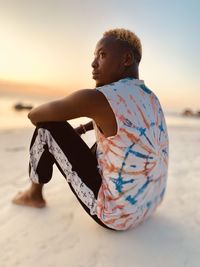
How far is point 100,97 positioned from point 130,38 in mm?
444

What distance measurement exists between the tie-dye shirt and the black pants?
6 centimetres

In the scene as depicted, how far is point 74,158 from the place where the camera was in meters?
2.17

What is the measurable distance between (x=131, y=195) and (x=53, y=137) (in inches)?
24.4

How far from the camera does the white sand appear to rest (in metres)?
1.88

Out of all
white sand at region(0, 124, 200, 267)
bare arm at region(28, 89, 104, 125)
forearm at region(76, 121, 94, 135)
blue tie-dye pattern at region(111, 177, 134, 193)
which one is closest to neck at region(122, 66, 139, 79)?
bare arm at region(28, 89, 104, 125)

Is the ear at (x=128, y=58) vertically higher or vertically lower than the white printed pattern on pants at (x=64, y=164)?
higher

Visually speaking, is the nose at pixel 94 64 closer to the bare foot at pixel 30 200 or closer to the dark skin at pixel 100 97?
the dark skin at pixel 100 97

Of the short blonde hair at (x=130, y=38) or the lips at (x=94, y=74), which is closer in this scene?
the short blonde hair at (x=130, y=38)

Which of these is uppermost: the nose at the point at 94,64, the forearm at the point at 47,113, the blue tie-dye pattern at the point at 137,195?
the nose at the point at 94,64

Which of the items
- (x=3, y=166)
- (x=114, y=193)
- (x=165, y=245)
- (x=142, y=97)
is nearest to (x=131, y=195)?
(x=114, y=193)

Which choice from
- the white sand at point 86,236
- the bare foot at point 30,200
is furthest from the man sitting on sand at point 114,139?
the bare foot at point 30,200

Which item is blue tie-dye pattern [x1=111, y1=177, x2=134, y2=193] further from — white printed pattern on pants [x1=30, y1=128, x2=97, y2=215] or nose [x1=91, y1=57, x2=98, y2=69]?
nose [x1=91, y1=57, x2=98, y2=69]

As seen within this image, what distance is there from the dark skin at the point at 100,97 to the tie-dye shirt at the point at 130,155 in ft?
0.17

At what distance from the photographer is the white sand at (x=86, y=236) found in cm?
188
